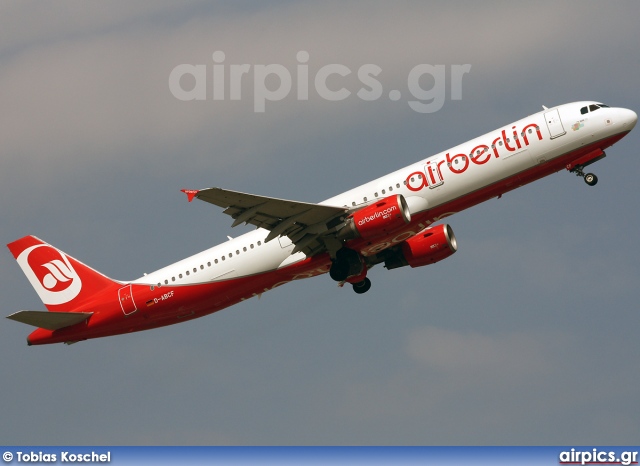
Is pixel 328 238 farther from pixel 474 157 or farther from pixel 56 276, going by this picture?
pixel 56 276

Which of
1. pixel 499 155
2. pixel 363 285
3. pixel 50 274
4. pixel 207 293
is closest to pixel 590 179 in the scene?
pixel 499 155

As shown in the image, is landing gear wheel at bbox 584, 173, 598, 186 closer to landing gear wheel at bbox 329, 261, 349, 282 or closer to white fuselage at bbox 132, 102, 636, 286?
white fuselage at bbox 132, 102, 636, 286

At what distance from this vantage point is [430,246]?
67625 millimetres

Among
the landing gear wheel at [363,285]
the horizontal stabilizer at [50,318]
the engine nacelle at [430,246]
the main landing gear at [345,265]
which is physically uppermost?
the engine nacelle at [430,246]

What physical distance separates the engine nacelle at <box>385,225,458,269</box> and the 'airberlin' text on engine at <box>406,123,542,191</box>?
246 inches

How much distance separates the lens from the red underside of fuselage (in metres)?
62.0

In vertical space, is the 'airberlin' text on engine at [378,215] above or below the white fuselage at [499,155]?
below

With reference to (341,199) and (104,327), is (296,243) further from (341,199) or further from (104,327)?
(104,327)

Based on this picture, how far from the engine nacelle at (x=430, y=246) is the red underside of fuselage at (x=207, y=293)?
15.1 ft

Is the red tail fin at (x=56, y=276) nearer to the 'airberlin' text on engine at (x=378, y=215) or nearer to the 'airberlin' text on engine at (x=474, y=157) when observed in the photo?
the 'airberlin' text on engine at (x=378, y=215)

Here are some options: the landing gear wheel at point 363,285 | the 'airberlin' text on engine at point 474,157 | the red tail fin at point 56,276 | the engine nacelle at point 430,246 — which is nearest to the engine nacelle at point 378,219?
the 'airberlin' text on engine at point 474,157

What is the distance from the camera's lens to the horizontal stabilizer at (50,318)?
213 feet

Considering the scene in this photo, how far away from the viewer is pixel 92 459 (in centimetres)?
5794

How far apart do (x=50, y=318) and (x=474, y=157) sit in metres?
24.1
